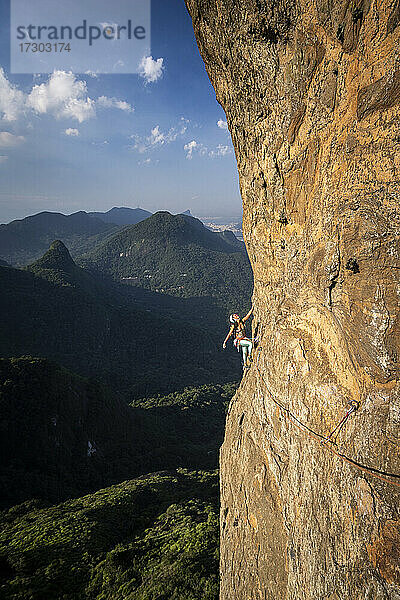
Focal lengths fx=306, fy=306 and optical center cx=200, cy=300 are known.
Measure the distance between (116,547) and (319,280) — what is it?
21706 millimetres

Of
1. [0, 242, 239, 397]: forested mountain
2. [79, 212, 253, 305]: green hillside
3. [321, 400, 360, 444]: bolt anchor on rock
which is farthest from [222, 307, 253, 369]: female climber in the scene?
[79, 212, 253, 305]: green hillside

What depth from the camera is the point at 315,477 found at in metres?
5.95

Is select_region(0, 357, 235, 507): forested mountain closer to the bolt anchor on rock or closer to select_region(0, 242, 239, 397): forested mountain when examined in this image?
select_region(0, 242, 239, 397): forested mountain

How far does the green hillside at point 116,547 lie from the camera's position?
1498 cm

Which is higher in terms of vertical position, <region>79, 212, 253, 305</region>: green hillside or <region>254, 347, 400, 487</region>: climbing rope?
<region>79, 212, 253, 305</region>: green hillside

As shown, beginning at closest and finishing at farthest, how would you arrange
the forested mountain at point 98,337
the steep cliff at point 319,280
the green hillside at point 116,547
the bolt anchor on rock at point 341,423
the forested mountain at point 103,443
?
the steep cliff at point 319,280, the bolt anchor on rock at point 341,423, the green hillside at point 116,547, the forested mountain at point 103,443, the forested mountain at point 98,337

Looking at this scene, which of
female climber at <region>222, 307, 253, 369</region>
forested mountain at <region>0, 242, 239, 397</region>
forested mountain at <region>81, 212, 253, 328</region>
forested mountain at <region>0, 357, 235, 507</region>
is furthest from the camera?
forested mountain at <region>81, 212, 253, 328</region>

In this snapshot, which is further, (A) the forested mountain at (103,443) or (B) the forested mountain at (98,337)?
(B) the forested mountain at (98,337)

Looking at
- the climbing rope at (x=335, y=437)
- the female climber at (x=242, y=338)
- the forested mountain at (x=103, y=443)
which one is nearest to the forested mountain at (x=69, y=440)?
the forested mountain at (x=103, y=443)

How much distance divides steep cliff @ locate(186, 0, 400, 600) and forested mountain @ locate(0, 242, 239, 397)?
51.2m

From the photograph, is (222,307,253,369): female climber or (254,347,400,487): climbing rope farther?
(222,307,253,369): female climber

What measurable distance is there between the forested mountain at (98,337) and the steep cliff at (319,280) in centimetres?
5122

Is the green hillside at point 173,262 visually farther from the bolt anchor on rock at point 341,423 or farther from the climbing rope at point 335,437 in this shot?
the bolt anchor on rock at point 341,423

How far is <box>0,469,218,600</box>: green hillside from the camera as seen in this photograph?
1498cm
